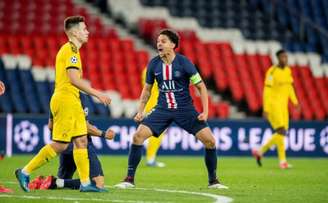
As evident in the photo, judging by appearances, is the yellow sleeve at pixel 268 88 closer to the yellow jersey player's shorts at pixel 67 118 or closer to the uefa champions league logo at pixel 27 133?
the uefa champions league logo at pixel 27 133

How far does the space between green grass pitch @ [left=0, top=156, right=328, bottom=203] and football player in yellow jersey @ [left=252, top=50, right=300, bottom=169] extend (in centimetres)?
46

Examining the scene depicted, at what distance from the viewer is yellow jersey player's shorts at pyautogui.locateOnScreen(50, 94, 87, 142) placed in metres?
11.3

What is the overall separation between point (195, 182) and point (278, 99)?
18.5ft

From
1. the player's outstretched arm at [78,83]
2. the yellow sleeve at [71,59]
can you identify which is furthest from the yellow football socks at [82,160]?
the yellow sleeve at [71,59]

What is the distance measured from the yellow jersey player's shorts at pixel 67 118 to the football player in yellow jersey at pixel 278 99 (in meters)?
8.28

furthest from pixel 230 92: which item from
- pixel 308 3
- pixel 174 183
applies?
pixel 174 183

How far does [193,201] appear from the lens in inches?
416

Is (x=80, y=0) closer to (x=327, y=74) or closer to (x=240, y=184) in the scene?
(x=327, y=74)

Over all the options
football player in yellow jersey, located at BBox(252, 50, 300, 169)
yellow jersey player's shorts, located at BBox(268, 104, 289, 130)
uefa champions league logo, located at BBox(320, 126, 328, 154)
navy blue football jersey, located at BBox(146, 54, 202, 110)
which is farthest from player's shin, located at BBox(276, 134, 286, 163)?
navy blue football jersey, located at BBox(146, 54, 202, 110)

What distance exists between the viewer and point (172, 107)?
1266 centimetres

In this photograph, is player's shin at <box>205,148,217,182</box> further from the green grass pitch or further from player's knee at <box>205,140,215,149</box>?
the green grass pitch

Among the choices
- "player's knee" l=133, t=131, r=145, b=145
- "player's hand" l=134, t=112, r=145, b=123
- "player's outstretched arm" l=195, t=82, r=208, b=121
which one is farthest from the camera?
"player's knee" l=133, t=131, r=145, b=145

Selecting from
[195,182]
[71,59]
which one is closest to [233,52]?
[195,182]

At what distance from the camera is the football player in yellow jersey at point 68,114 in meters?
11.3
